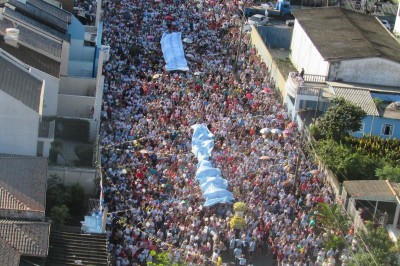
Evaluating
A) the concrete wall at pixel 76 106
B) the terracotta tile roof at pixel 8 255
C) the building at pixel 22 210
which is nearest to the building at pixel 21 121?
the building at pixel 22 210

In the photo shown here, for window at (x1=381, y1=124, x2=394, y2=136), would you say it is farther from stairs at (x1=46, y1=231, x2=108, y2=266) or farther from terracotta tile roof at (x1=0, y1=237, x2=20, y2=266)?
terracotta tile roof at (x1=0, y1=237, x2=20, y2=266)

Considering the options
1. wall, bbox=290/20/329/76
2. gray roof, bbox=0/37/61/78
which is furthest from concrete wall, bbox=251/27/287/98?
gray roof, bbox=0/37/61/78

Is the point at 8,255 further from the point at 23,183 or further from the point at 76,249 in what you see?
the point at 23,183

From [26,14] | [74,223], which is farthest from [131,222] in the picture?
[26,14]

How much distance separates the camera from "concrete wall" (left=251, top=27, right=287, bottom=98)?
60.9 m

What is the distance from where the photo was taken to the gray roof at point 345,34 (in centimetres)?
5994

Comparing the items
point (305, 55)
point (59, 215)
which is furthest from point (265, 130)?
point (59, 215)

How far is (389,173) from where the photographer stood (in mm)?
46938

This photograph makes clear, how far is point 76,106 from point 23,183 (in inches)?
470

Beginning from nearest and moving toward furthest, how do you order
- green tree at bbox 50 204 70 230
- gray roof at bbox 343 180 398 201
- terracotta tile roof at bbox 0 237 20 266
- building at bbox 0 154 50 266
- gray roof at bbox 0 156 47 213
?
terracotta tile roof at bbox 0 237 20 266
building at bbox 0 154 50 266
gray roof at bbox 0 156 47 213
green tree at bbox 50 204 70 230
gray roof at bbox 343 180 398 201

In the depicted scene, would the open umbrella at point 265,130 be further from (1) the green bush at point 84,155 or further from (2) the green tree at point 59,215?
(2) the green tree at point 59,215

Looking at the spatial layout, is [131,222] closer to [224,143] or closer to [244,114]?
[224,143]

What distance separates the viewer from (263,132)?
52062mm

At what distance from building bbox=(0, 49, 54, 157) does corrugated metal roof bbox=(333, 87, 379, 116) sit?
1796cm
